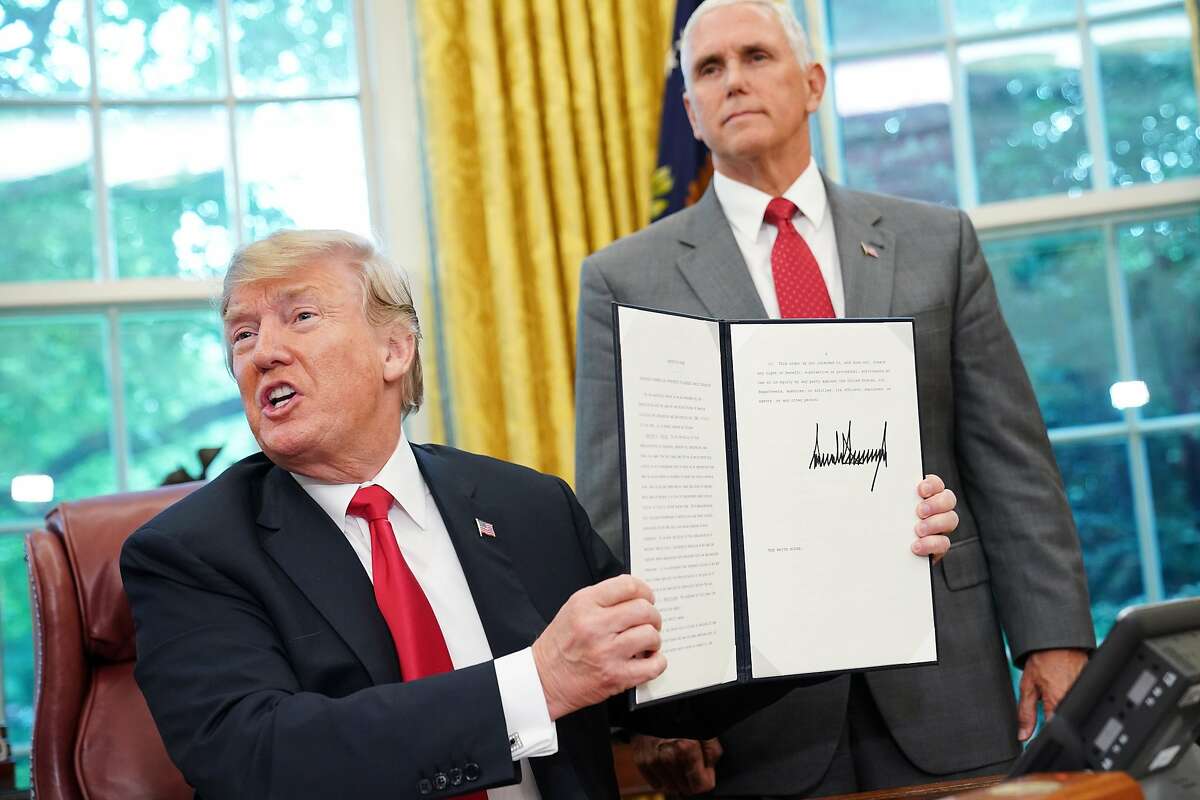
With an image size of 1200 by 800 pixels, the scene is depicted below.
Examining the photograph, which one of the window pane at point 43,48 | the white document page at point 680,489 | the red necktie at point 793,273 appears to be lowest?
the white document page at point 680,489

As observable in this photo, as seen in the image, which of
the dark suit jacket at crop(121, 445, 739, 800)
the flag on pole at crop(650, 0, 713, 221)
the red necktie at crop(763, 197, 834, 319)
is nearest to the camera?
the dark suit jacket at crop(121, 445, 739, 800)

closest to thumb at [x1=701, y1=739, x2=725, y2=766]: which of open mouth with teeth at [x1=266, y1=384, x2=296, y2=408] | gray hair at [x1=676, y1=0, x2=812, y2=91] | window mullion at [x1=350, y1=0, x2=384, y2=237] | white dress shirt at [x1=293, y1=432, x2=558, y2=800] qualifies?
white dress shirt at [x1=293, y1=432, x2=558, y2=800]

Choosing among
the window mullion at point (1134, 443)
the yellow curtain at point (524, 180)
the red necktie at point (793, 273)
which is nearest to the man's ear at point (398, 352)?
the red necktie at point (793, 273)

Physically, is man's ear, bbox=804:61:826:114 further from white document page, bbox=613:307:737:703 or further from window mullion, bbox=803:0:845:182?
window mullion, bbox=803:0:845:182

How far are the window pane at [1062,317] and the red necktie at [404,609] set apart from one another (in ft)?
8.00

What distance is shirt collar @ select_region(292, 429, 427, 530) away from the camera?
5.32 ft

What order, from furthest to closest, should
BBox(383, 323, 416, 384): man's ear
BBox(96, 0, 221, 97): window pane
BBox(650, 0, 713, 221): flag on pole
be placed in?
BBox(96, 0, 221, 97): window pane
BBox(650, 0, 713, 221): flag on pole
BBox(383, 323, 416, 384): man's ear

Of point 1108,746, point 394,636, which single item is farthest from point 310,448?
point 1108,746

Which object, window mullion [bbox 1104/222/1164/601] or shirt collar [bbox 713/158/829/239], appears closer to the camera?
shirt collar [bbox 713/158/829/239]

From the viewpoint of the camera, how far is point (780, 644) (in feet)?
4.85

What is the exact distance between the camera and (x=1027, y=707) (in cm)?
181

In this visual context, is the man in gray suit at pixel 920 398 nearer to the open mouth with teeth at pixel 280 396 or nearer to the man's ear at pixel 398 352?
the man's ear at pixel 398 352

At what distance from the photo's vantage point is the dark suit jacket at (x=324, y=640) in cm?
130

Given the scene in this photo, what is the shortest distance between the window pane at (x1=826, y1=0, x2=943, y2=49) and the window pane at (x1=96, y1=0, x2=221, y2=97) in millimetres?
1786
